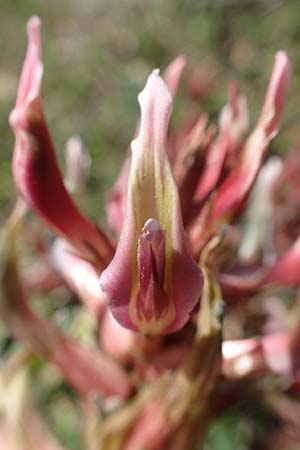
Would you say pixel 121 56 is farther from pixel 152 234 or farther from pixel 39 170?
pixel 152 234

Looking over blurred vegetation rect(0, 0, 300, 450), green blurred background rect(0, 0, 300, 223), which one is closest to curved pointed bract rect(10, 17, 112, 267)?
blurred vegetation rect(0, 0, 300, 450)

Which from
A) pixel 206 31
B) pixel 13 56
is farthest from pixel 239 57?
pixel 13 56

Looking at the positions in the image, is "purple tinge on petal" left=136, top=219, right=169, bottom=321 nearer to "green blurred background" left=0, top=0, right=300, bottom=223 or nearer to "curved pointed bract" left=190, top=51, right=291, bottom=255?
"curved pointed bract" left=190, top=51, right=291, bottom=255

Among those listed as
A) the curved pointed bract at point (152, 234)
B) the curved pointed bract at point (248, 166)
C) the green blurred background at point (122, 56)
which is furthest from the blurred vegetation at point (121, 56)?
the curved pointed bract at point (152, 234)

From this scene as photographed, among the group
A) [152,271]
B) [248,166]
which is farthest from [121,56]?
[152,271]

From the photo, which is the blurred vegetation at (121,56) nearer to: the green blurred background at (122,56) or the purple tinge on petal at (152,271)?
the green blurred background at (122,56)

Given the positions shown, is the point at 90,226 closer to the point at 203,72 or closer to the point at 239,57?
the point at 203,72
